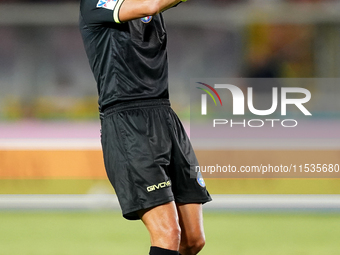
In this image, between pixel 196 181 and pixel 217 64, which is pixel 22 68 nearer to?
pixel 217 64

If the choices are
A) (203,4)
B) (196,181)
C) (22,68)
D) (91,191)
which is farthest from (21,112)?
(196,181)

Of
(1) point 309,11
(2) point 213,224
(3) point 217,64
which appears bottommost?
(2) point 213,224

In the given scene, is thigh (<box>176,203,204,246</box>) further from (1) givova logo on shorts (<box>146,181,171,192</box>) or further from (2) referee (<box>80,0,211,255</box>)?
(1) givova logo on shorts (<box>146,181,171,192</box>)

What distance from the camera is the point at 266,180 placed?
6.00 metres

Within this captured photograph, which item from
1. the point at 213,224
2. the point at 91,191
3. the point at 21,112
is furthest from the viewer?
the point at 21,112

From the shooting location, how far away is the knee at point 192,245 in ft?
8.16

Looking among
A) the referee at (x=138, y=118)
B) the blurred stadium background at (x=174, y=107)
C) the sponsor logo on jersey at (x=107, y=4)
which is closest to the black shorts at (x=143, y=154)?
the referee at (x=138, y=118)

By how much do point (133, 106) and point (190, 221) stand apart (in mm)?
633

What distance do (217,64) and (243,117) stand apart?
0.74 meters

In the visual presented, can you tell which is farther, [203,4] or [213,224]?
[203,4]

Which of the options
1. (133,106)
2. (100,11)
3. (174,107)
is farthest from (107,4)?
(174,107)

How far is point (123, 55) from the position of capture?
2.24m

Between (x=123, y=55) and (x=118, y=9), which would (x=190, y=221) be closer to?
(x=123, y=55)

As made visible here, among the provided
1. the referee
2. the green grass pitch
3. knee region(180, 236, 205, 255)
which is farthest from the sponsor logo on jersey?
the green grass pitch
